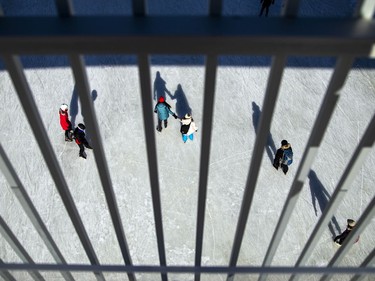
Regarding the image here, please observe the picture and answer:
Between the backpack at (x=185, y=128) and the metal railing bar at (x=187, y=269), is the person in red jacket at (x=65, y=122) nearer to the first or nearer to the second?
the backpack at (x=185, y=128)

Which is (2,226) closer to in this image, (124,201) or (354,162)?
(354,162)

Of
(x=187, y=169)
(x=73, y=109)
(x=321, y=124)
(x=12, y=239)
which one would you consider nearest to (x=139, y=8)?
Result: (x=321, y=124)

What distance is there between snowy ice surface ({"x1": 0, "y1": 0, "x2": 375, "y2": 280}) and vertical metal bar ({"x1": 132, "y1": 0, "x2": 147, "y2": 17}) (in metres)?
6.68

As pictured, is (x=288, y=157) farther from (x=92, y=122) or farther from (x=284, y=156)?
(x=92, y=122)

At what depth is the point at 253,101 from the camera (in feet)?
37.8

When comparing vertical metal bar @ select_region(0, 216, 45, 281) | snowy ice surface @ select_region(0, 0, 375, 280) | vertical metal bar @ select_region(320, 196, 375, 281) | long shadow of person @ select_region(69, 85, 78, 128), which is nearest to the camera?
vertical metal bar @ select_region(320, 196, 375, 281)

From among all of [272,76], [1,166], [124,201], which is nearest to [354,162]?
[272,76]

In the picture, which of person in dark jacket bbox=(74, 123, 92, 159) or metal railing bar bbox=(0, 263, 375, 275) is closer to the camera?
metal railing bar bbox=(0, 263, 375, 275)

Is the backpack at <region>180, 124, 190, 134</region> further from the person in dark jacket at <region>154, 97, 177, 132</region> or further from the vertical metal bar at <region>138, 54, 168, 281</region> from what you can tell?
the vertical metal bar at <region>138, 54, 168, 281</region>

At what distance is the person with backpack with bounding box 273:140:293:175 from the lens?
9.22m

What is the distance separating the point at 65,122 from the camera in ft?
32.7

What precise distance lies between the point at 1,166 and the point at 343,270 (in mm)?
2433

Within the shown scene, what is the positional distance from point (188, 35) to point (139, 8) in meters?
0.25

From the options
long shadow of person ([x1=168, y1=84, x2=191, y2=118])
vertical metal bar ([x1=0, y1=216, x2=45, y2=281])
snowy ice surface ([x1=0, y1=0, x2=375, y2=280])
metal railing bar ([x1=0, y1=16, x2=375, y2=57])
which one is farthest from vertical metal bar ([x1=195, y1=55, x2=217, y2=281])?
long shadow of person ([x1=168, y1=84, x2=191, y2=118])
